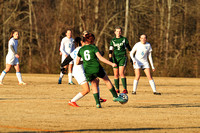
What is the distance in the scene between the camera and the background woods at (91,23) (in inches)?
1405

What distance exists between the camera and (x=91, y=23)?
38281 millimetres

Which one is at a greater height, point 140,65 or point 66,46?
point 66,46

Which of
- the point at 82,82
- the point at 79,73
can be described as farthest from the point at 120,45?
the point at 82,82

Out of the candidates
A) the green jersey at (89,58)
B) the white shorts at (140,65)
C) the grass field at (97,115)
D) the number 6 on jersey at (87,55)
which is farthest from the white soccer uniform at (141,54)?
the number 6 on jersey at (87,55)

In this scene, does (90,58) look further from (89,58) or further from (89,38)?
(89,38)

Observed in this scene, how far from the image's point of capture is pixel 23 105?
1299 cm

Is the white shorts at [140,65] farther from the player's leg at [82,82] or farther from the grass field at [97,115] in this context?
the player's leg at [82,82]

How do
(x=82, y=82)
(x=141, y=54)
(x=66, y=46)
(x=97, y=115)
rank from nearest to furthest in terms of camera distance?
(x=97, y=115) → (x=82, y=82) → (x=141, y=54) → (x=66, y=46)

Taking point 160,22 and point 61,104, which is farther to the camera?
point 160,22

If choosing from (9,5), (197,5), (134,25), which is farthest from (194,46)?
(9,5)

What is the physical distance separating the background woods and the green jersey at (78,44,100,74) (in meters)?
21.4

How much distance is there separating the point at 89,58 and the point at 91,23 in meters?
26.4

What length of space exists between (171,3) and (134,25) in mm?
3787

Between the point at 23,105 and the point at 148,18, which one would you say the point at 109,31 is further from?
the point at 23,105
